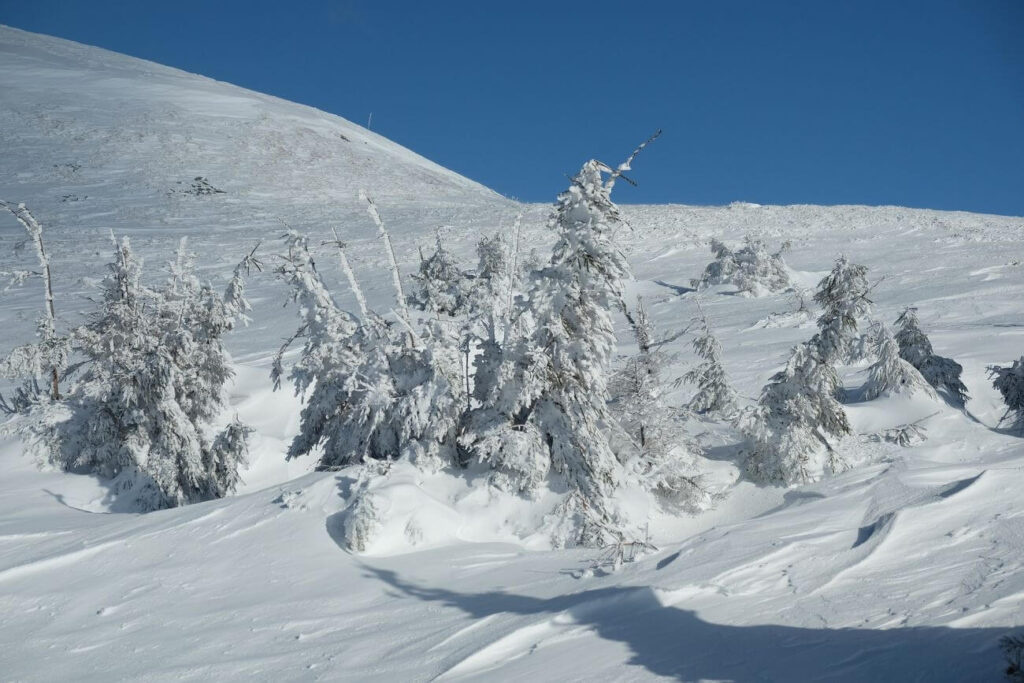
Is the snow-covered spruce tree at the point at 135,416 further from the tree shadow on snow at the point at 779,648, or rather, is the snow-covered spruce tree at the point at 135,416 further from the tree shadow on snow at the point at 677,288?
the tree shadow on snow at the point at 677,288

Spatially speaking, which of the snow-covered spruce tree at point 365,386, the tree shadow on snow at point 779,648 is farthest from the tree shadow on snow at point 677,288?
the tree shadow on snow at point 779,648

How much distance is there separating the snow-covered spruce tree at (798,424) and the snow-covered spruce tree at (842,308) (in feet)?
0.88

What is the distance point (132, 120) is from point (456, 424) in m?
87.2

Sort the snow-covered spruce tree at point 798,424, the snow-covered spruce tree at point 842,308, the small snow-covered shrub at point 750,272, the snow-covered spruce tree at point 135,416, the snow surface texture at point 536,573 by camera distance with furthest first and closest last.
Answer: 1. the small snow-covered shrub at point 750,272
2. the snow-covered spruce tree at point 135,416
3. the snow-covered spruce tree at point 798,424
4. the snow-covered spruce tree at point 842,308
5. the snow surface texture at point 536,573

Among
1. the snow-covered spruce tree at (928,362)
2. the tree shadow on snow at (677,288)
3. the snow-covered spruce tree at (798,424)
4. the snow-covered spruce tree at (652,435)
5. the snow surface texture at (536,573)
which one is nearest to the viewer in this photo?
the snow surface texture at (536,573)

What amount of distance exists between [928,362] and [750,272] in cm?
1679

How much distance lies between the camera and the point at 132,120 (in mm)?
83625

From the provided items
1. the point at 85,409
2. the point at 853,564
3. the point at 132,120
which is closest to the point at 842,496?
the point at 853,564

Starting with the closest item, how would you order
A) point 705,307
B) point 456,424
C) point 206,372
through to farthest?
1. point 456,424
2. point 206,372
3. point 705,307

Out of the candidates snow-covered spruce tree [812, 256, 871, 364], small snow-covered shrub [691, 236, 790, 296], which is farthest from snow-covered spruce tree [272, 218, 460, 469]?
small snow-covered shrub [691, 236, 790, 296]

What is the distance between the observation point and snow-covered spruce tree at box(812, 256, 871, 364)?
39.4 ft

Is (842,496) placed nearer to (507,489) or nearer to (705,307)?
(507,489)

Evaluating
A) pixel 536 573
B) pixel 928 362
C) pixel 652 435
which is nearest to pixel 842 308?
pixel 652 435

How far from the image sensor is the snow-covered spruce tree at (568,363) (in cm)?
1119
